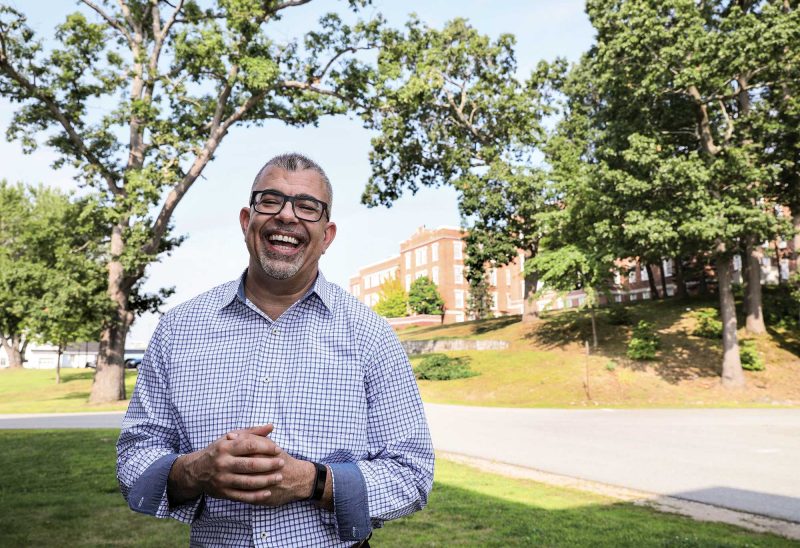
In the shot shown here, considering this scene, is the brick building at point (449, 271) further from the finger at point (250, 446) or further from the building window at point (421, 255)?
the finger at point (250, 446)

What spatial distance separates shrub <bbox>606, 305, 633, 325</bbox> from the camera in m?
34.3

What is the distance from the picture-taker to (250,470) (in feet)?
6.22

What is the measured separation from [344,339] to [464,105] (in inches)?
885

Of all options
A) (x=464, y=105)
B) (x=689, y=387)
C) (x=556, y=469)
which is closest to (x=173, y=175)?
(x=464, y=105)

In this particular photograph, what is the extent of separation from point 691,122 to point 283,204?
2844 cm

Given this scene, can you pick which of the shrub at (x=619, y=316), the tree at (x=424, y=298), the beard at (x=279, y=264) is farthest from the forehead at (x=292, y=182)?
the tree at (x=424, y=298)

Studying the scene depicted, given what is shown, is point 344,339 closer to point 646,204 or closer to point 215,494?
point 215,494

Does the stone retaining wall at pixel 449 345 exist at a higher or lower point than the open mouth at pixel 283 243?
lower

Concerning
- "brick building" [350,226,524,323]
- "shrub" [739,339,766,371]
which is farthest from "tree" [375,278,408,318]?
"shrub" [739,339,766,371]

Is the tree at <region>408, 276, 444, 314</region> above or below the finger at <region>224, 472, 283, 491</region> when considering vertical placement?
above

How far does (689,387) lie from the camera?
25.1 meters

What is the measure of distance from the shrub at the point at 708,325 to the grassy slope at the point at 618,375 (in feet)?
1.52

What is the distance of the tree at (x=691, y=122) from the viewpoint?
21.9 meters

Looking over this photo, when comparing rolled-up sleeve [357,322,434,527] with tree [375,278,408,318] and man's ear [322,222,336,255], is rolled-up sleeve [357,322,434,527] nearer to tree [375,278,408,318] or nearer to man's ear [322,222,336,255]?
man's ear [322,222,336,255]
